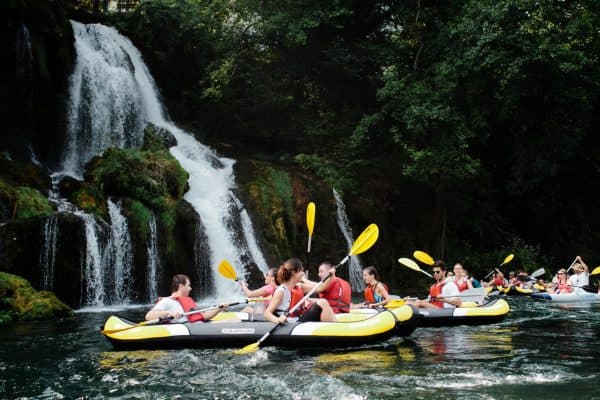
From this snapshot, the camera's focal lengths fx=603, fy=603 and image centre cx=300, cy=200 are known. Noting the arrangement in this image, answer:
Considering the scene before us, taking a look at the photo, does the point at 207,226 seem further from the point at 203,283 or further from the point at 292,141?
the point at 292,141

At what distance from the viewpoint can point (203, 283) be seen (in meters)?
14.5

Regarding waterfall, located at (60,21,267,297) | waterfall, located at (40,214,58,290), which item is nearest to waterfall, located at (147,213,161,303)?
→ waterfall, located at (60,21,267,297)

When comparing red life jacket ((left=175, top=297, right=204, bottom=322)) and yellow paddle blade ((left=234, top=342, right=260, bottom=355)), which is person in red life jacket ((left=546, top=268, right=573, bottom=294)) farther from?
yellow paddle blade ((left=234, top=342, right=260, bottom=355))

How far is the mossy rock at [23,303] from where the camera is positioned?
1008 centimetres

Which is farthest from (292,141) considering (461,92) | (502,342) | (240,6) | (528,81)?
(502,342)

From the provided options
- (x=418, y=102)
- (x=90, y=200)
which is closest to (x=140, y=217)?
(x=90, y=200)

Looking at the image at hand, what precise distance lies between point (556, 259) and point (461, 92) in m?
8.99

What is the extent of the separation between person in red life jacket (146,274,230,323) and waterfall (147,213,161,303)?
6131mm

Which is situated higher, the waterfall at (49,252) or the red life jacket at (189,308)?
the waterfall at (49,252)

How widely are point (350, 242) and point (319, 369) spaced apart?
12.4 m

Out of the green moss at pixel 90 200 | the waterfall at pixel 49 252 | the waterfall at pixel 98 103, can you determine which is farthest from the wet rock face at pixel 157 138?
the waterfall at pixel 49 252

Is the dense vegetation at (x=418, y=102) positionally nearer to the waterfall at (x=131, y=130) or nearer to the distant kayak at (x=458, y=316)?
the waterfall at (x=131, y=130)

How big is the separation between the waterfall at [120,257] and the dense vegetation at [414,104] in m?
4.86

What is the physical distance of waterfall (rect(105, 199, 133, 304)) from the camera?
42.4 ft
